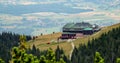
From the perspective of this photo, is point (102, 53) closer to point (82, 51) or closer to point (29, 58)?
point (82, 51)

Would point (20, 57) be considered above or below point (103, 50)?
above

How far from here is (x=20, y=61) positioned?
179ft

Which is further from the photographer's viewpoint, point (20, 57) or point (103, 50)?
point (103, 50)

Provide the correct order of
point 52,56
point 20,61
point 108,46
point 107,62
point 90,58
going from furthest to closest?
point 108,46
point 90,58
point 107,62
point 52,56
point 20,61

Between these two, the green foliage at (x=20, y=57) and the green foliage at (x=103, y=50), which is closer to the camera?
the green foliage at (x=20, y=57)

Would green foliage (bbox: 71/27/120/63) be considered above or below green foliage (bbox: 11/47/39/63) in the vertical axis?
below

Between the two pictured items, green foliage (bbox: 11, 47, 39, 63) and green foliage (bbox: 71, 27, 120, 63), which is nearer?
green foliage (bbox: 11, 47, 39, 63)

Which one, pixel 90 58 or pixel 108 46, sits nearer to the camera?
pixel 90 58

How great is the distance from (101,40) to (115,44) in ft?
52.0

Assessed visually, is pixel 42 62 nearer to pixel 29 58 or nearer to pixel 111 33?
pixel 29 58

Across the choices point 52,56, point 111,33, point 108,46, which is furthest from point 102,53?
point 52,56

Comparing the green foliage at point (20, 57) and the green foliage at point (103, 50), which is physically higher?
the green foliage at point (20, 57)

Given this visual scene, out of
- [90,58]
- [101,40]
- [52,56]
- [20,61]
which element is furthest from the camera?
[101,40]

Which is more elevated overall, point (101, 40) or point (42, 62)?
point (42, 62)
